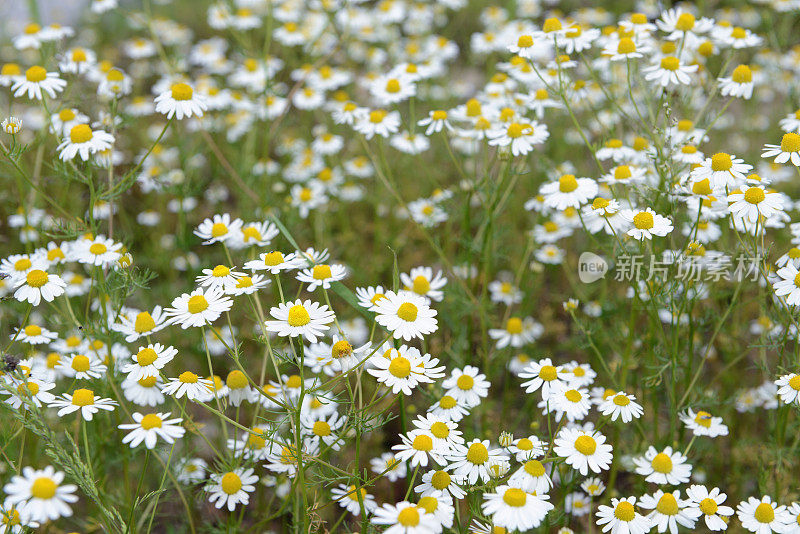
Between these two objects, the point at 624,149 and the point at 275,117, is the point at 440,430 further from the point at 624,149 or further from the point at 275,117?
the point at 275,117

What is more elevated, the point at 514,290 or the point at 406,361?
the point at 406,361

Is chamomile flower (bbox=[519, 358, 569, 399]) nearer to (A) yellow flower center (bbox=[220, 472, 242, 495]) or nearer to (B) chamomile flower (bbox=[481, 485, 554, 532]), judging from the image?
(B) chamomile flower (bbox=[481, 485, 554, 532])

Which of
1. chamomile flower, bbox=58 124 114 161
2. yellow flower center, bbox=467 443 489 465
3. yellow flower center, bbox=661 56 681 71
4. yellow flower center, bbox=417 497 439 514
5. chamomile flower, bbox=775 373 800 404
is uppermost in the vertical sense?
chamomile flower, bbox=58 124 114 161

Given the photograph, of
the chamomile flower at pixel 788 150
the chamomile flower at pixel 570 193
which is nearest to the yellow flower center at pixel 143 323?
the chamomile flower at pixel 570 193

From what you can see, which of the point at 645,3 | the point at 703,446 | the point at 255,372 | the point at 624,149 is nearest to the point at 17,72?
the point at 255,372

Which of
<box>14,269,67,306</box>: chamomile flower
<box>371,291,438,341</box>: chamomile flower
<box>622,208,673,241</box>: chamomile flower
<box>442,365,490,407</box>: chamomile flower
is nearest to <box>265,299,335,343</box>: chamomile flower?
<box>371,291,438,341</box>: chamomile flower

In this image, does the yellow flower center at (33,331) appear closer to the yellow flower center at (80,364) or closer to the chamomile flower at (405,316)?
the yellow flower center at (80,364)
